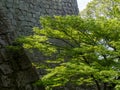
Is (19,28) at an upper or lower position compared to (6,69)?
upper

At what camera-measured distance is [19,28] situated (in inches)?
297

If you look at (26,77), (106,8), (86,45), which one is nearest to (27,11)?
(106,8)

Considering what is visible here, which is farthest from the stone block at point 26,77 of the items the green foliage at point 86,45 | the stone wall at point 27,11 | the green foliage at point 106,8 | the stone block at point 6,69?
the green foliage at point 106,8

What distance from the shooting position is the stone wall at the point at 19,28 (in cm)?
565

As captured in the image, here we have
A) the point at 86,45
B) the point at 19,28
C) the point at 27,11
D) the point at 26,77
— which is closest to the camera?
the point at 86,45

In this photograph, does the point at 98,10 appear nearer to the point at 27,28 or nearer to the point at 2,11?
the point at 27,28

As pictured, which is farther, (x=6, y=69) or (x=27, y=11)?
(x=27, y=11)

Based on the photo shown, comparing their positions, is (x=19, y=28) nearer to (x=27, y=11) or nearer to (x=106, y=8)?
(x=27, y=11)

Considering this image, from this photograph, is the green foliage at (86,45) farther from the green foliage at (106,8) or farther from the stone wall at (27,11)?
the stone wall at (27,11)

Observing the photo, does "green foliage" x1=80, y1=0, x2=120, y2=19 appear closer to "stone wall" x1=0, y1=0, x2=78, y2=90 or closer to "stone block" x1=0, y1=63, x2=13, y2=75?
"stone wall" x1=0, y1=0, x2=78, y2=90

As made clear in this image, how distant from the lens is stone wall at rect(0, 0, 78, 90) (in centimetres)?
565

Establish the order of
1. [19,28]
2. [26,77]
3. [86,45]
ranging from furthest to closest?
[19,28], [26,77], [86,45]

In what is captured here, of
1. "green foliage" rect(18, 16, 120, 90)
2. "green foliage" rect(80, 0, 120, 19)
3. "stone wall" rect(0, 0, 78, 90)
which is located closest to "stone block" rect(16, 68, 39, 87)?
"stone wall" rect(0, 0, 78, 90)

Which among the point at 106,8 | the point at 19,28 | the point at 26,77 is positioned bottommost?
the point at 26,77
